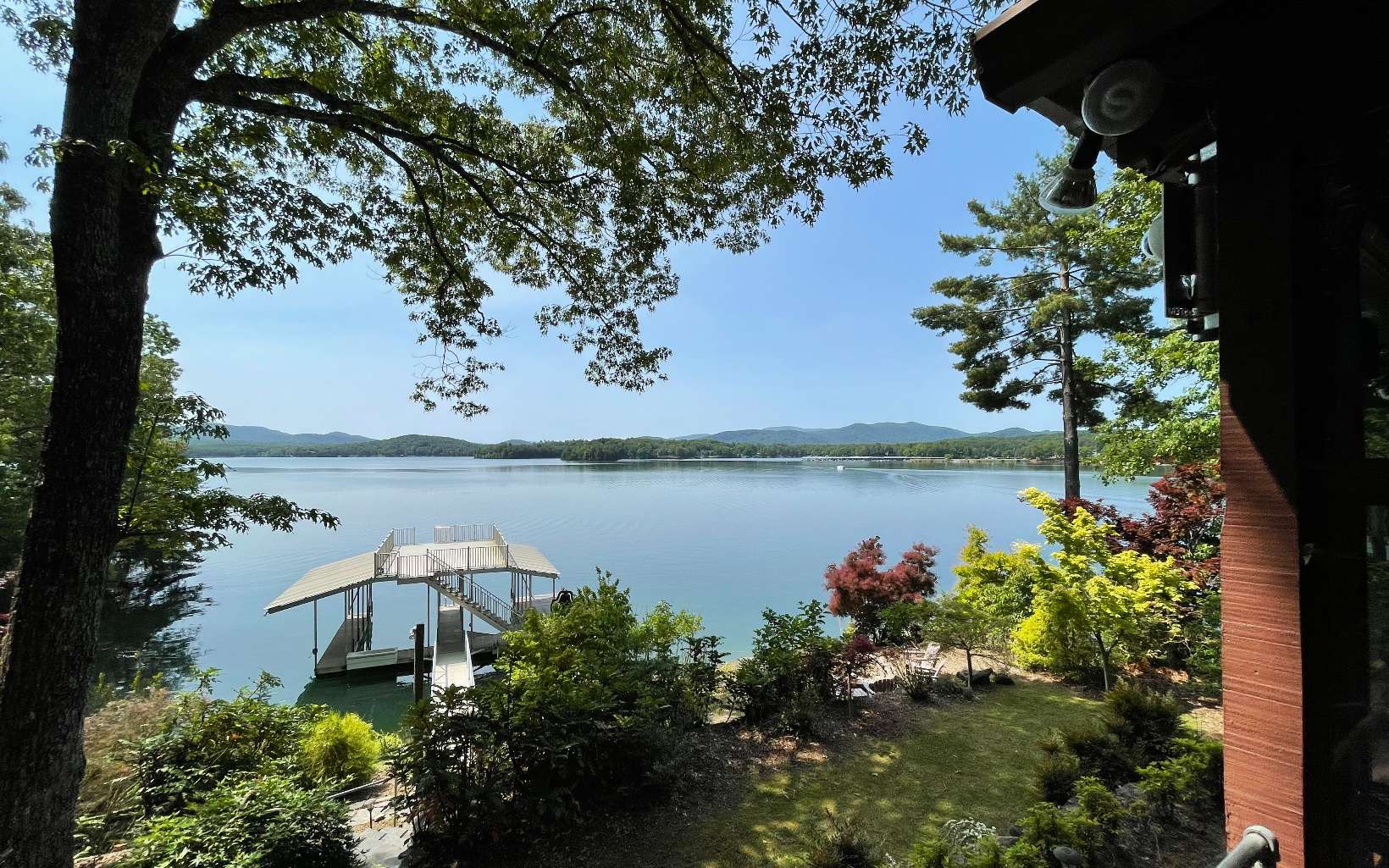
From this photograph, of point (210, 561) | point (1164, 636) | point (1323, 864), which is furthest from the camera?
point (210, 561)

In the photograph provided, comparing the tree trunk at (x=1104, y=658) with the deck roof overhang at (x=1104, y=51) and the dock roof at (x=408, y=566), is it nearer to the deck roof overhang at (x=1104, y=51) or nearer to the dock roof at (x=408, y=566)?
the deck roof overhang at (x=1104, y=51)

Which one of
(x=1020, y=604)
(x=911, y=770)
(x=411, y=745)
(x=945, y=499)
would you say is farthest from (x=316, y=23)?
(x=945, y=499)

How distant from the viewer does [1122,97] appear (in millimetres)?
1251

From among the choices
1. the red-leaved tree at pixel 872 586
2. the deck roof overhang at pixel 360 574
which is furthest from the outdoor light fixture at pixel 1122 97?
the deck roof overhang at pixel 360 574

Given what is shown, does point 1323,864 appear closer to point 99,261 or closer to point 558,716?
point 558,716

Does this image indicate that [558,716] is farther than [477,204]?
No

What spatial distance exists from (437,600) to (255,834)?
11686 mm

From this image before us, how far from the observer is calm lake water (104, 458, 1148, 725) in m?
12.9

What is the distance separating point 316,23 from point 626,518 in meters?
29.1

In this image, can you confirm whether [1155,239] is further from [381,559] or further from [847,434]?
[847,434]

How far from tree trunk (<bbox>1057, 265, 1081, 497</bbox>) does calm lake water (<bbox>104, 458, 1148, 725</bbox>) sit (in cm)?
105

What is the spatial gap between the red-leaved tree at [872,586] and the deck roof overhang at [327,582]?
1080 centimetres

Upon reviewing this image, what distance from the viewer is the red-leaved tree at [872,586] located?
9.80 meters

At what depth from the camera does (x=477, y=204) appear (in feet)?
19.0
